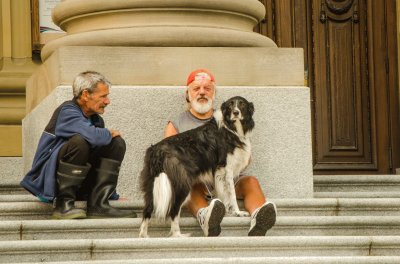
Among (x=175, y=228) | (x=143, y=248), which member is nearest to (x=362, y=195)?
(x=175, y=228)

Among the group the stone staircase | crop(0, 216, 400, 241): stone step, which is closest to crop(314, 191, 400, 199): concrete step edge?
the stone staircase

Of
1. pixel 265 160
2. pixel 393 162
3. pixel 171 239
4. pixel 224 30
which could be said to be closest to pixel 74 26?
pixel 224 30

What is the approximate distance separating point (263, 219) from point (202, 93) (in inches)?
51.1

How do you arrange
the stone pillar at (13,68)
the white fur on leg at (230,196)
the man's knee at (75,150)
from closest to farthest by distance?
the man's knee at (75,150), the white fur on leg at (230,196), the stone pillar at (13,68)

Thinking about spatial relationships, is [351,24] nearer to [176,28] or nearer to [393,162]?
[393,162]

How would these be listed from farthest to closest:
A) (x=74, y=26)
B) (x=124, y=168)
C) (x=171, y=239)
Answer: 1. (x=74, y=26)
2. (x=124, y=168)
3. (x=171, y=239)

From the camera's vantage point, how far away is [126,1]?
10281 mm

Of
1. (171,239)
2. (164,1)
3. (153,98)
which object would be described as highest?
(164,1)

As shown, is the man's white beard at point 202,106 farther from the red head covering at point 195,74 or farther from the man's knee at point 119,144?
the man's knee at point 119,144

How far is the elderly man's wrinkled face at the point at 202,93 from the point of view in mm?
9555

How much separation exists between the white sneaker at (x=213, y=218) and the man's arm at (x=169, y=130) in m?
0.99

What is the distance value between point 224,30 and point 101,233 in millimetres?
2362

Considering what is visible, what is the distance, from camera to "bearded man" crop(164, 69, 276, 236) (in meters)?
8.61

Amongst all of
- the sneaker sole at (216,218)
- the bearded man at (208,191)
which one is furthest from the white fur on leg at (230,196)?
the sneaker sole at (216,218)
